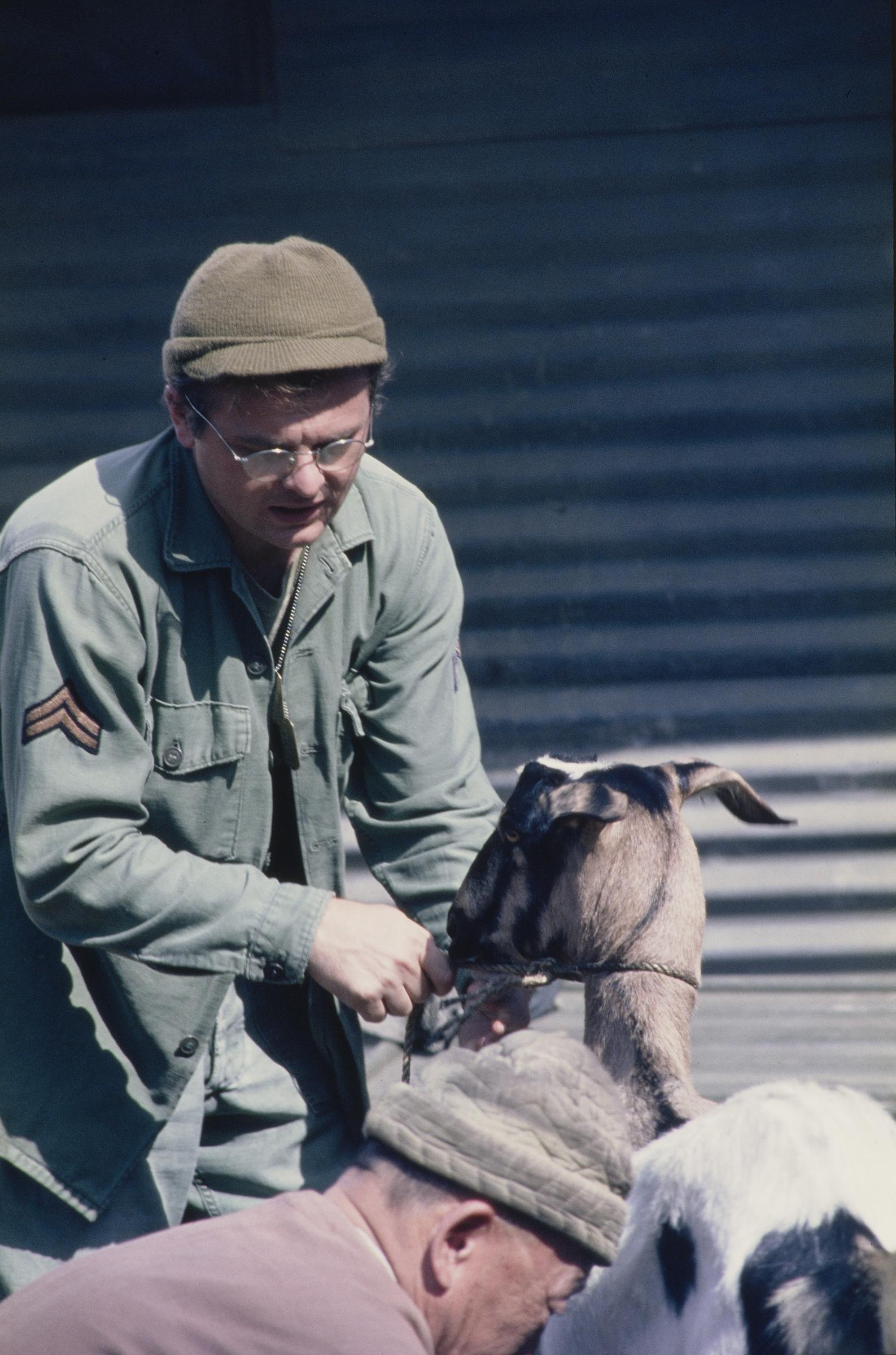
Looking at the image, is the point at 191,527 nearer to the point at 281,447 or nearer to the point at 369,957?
the point at 281,447

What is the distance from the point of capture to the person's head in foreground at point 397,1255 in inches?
70.6

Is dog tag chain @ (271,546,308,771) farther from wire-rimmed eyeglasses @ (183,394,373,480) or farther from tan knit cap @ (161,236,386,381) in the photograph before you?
tan knit cap @ (161,236,386,381)

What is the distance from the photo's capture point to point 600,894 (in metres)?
3.12

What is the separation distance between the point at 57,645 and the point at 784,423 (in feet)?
10.6

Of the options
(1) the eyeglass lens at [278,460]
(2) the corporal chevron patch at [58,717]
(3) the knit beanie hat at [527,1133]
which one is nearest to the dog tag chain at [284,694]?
(1) the eyeglass lens at [278,460]

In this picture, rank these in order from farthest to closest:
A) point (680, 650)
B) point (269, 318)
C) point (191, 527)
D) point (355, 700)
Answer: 1. point (680, 650)
2. point (355, 700)
3. point (191, 527)
4. point (269, 318)

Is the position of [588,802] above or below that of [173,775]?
below

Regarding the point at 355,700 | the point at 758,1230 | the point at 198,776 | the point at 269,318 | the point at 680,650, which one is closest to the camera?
the point at 758,1230

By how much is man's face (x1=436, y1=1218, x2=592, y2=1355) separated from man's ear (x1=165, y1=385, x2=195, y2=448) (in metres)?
1.53

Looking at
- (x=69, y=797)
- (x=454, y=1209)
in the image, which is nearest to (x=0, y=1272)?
(x=69, y=797)

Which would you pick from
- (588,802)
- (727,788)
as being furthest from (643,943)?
(727,788)

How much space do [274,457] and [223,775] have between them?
68cm

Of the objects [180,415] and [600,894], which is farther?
[600,894]

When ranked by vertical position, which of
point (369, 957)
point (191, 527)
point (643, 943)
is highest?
point (191, 527)
